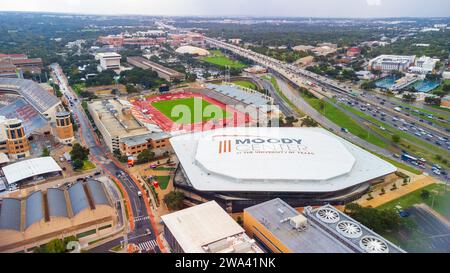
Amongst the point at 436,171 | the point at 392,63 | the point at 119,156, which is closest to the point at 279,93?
the point at 392,63

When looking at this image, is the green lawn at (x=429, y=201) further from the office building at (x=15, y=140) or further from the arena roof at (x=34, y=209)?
the office building at (x=15, y=140)

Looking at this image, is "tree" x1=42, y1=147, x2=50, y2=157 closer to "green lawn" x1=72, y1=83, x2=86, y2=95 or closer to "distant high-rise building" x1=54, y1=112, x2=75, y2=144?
"distant high-rise building" x1=54, y1=112, x2=75, y2=144

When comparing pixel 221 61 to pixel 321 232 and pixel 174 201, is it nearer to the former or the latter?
pixel 174 201

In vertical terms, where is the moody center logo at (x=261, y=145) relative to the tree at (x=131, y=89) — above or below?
above

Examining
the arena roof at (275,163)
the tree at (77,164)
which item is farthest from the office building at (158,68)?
the arena roof at (275,163)

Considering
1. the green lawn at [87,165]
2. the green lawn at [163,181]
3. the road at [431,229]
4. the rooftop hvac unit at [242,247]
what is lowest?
the green lawn at [163,181]

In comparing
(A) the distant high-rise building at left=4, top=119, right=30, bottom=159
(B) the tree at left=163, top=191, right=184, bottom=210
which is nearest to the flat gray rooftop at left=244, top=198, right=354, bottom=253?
(B) the tree at left=163, top=191, right=184, bottom=210
